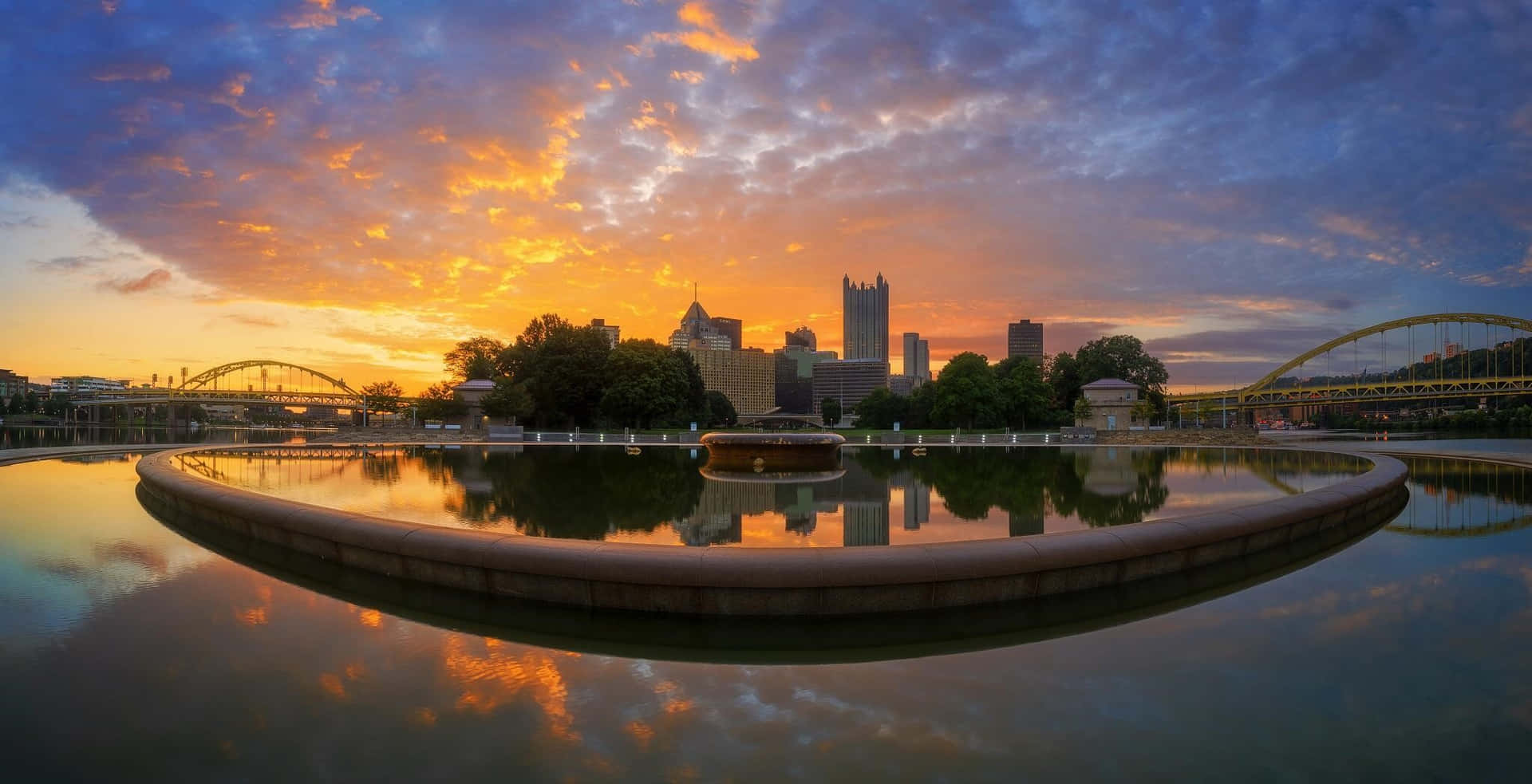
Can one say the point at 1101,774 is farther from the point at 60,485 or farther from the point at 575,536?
the point at 60,485

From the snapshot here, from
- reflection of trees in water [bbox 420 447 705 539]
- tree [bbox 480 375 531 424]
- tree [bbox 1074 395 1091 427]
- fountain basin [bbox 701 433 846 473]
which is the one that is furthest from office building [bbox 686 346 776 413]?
fountain basin [bbox 701 433 846 473]

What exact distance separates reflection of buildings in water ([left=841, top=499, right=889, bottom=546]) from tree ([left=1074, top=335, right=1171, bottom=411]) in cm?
6490

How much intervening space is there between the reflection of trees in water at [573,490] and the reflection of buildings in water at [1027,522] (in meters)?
5.24

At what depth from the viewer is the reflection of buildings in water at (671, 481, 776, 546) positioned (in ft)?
33.2

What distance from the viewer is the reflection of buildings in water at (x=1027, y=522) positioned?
33.9 ft

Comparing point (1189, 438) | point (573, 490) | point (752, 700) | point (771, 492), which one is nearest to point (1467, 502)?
point (771, 492)

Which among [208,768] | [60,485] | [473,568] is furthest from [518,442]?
[208,768]

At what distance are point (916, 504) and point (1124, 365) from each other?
6705 cm

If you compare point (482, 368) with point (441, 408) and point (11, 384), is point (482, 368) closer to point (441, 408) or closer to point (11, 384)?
point (441, 408)

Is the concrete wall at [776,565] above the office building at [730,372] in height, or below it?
below

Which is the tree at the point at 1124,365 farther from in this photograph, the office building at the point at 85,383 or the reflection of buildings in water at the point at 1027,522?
the office building at the point at 85,383

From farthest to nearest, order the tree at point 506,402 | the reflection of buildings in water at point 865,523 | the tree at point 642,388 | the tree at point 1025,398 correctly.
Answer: the tree at point 1025,398 → the tree at point 642,388 → the tree at point 506,402 → the reflection of buildings in water at point 865,523

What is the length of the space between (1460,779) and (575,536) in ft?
28.4

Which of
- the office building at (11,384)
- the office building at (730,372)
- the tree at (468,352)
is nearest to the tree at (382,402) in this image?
the tree at (468,352)
